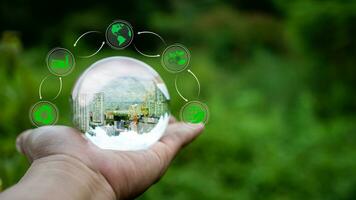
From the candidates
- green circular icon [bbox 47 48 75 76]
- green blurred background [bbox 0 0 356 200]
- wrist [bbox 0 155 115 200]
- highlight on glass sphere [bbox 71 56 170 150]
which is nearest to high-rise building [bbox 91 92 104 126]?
highlight on glass sphere [bbox 71 56 170 150]

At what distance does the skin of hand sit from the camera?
0.90 metres

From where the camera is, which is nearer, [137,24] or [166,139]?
[166,139]

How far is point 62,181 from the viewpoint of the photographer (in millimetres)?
932

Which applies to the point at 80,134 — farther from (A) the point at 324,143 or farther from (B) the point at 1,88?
(A) the point at 324,143

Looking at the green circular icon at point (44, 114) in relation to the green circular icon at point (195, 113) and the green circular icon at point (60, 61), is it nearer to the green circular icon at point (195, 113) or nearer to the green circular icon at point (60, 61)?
the green circular icon at point (60, 61)

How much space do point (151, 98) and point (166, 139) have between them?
160mm

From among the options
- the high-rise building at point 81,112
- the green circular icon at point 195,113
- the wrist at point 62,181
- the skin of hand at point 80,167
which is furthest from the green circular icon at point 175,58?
the wrist at point 62,181

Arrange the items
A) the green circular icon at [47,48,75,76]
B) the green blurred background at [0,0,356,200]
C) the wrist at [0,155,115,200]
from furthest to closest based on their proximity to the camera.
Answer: the green blurred background at [0,0,356,200]
the green circular icon at [47,48,75,76]
the wrist at [0,155,115,200]

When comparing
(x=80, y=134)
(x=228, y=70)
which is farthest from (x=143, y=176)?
(x=228, y=70)

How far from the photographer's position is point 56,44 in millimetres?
Result: 5922

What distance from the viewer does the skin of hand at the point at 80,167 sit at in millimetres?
904

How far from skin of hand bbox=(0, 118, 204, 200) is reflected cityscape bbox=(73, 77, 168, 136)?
49mm

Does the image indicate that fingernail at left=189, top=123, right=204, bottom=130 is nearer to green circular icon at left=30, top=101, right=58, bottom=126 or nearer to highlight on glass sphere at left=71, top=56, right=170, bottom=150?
highlight on glass sphere at left=71, top=56, right=170, bottom=150

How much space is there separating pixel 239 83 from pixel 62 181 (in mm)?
4361
